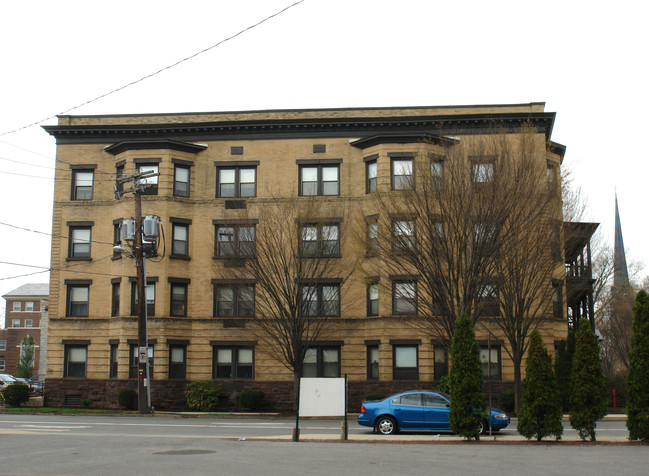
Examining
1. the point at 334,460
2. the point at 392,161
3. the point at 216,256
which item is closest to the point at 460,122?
the point at 392,161

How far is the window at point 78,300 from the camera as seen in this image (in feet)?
120

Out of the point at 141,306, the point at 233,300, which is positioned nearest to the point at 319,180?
the point at 233,300

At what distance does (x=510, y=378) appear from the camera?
108 feet

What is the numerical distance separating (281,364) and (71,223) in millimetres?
13068

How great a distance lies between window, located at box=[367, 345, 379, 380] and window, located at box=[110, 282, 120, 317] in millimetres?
12754

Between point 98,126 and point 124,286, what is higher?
point 98,126

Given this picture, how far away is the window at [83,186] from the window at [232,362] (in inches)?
415

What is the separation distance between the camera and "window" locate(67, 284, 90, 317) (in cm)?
3650

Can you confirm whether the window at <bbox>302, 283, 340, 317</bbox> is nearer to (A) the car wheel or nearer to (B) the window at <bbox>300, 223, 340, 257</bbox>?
(B) the window at <bbox>300, 223, 340, 257</bbox>

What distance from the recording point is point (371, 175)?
3522 cm

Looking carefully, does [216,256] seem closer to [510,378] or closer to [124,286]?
[124,286]

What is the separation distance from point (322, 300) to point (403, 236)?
9.60 meters

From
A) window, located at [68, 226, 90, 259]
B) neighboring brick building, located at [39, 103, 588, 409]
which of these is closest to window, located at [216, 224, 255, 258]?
neighboring brick building, located at [39, 103, 588, 409]

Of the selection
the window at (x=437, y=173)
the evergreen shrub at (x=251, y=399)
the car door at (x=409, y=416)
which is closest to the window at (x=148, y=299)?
the evergreen shrub at (x=251, y=399)
